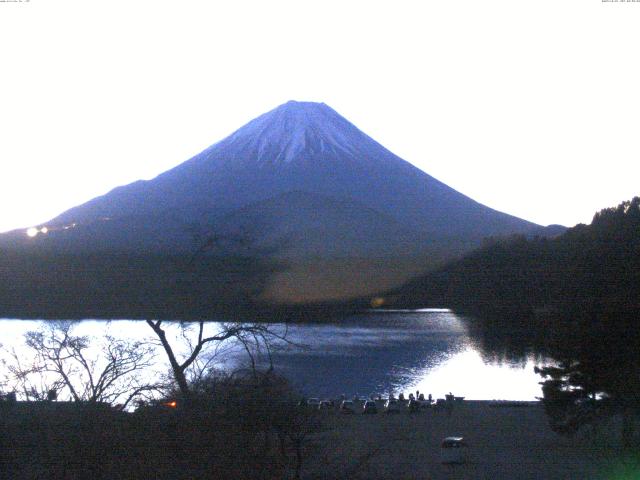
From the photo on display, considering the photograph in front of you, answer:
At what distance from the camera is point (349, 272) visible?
26.6 ft

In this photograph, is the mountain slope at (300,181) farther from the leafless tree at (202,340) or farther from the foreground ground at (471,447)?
the foreground ground at (471,447)

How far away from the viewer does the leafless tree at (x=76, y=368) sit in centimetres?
533

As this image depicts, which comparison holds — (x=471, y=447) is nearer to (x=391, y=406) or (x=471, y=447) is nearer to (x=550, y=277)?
(x=391, y=406)

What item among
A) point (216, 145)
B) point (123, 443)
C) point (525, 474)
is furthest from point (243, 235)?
point (216, 145)

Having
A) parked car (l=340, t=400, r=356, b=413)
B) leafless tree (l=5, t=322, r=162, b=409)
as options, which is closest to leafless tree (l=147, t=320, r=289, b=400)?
leafless tree (l=5, t=322, r=162, b=409)

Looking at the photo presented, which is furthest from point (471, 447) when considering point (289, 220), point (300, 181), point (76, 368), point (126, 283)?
point (300, 181)

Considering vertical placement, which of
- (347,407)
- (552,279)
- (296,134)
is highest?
(296,134)

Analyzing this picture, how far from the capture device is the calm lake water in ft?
31.8

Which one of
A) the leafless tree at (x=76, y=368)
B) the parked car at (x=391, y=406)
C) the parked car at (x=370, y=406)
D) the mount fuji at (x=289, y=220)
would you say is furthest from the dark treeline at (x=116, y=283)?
the parked car at (x=391, y=406)

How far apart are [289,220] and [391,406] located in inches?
172

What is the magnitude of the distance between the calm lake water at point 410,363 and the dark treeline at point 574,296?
0.48m

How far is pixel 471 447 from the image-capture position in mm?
9375

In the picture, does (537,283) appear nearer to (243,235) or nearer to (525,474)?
(525,474)

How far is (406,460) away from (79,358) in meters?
3.51
